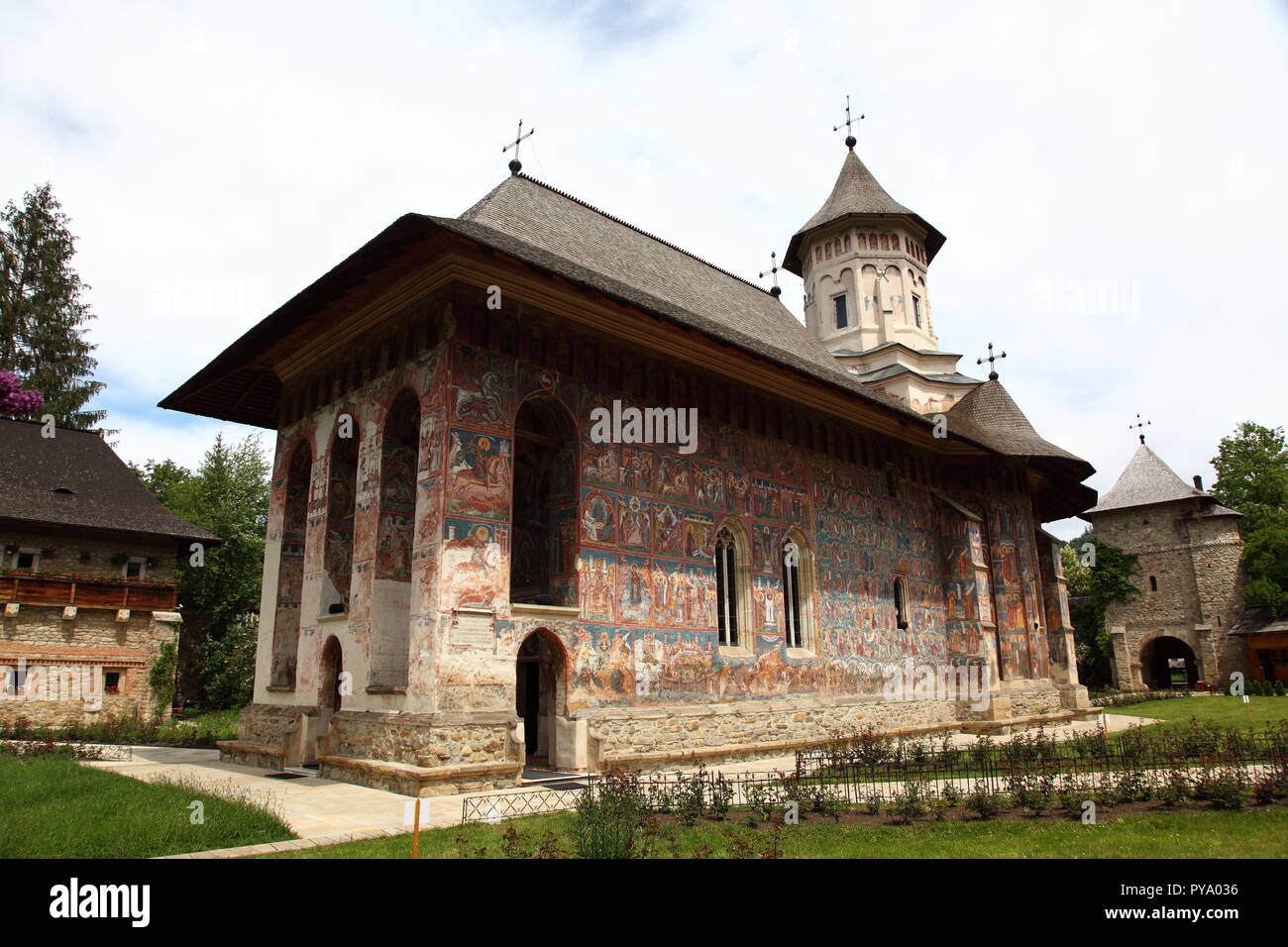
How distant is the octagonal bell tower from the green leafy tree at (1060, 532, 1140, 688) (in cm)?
1601

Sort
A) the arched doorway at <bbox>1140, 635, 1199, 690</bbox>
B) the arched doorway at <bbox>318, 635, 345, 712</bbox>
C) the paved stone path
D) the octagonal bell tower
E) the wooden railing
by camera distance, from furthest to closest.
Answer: the arched doorway at <bbox>1140, 635, 1199, 690</bbox> → the octagonal bell tower → the wooden railing → the arched doorway at <bbox>318, 635, 345, 712</bbox> → the paved stone path

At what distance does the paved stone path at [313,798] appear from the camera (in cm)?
738

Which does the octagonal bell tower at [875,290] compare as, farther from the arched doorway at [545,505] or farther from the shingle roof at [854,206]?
the arched doorway at [545,505]

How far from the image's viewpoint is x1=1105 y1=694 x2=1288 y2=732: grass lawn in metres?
17.5

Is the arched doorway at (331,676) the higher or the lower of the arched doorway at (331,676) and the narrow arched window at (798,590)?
the lower

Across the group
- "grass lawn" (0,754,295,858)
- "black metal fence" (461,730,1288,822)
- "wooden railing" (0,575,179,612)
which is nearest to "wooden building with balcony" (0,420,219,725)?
"wooden railing" (0,575,179,612)

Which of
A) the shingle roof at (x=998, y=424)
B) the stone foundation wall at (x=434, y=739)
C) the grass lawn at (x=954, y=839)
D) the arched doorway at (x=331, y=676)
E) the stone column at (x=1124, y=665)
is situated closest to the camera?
the grass lawn at (x=954, y=839)

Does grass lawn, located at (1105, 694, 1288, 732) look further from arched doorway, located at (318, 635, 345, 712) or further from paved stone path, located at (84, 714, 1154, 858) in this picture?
arched doorway, located at (318, 635, 345, 712)

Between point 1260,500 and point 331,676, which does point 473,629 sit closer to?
point 331,676

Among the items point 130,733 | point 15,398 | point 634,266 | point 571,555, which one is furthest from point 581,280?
point 15,398

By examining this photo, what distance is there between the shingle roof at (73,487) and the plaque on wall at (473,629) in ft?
56.8

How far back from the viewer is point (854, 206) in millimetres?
27938

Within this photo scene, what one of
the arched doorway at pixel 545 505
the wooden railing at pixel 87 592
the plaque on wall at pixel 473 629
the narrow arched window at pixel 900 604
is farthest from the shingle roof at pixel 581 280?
the wooden railing at pixel 87 592

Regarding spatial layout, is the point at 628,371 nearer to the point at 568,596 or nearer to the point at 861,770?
the point at 568,596
